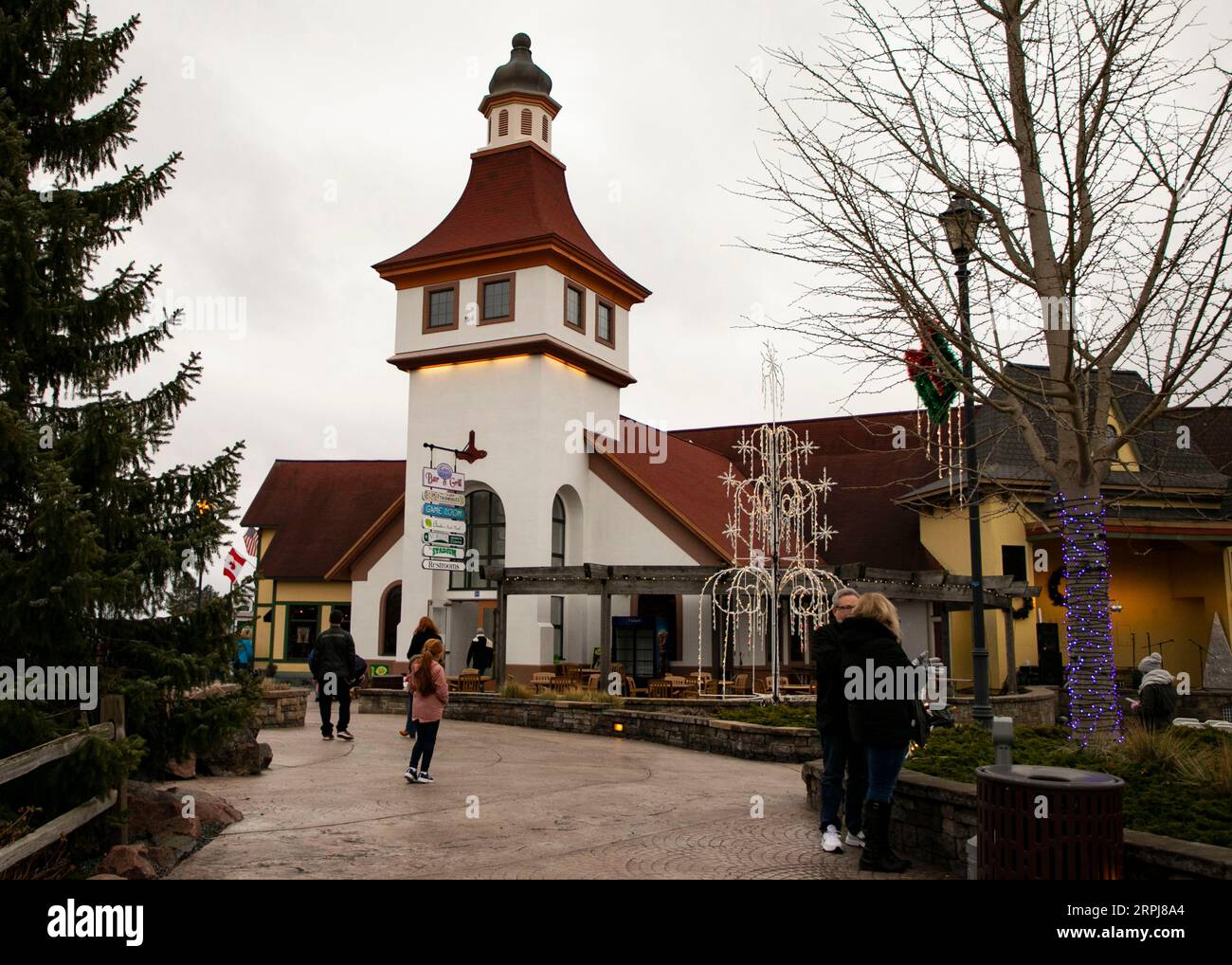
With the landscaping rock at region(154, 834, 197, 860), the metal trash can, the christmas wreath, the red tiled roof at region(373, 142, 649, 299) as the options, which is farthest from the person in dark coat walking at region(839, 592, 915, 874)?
the red tiled roof at region(373, 142, 649, 299)

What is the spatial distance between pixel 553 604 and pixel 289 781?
1661 cm

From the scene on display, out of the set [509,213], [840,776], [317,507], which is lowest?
[840,776]

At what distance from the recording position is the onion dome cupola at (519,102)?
3047cm

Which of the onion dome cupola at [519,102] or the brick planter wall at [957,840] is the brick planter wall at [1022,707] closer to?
the brick planter wall at [957,840]

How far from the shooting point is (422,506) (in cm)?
2561

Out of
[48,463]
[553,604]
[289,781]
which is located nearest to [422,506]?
[553,604]

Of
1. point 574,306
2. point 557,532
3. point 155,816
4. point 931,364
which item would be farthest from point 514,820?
point 574,306

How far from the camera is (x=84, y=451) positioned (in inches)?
290

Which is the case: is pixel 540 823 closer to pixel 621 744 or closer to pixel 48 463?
pixel 48 463

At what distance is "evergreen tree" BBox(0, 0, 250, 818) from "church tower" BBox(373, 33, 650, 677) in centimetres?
1842

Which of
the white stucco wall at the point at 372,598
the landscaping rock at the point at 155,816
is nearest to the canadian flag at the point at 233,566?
the white stucco wall at the point at 372,598

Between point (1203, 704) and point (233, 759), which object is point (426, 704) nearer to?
point (233, 759)

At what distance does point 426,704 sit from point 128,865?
477 centimetres

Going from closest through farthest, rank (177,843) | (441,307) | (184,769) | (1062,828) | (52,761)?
(1062,828) < (52,761) < (177,843) < (184,769) < (441,307)
